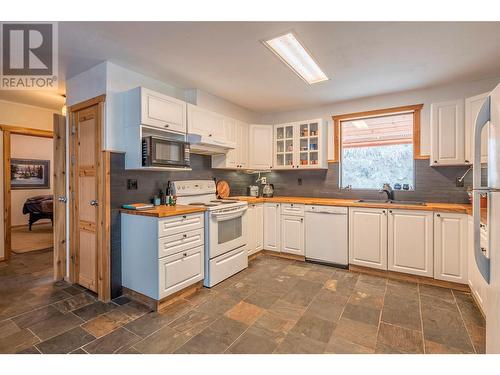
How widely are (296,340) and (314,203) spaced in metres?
2.00

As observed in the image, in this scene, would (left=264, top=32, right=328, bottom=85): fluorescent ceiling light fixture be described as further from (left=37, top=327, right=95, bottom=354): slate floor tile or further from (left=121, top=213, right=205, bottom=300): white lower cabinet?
(left=37, top=327, right=95, bottom=354): slate floor tile

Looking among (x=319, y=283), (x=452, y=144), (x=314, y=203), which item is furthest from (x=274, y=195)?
(x=452, y=144)

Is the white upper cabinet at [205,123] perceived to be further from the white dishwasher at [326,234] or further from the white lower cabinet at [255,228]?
the white dishwasher at [326,234]

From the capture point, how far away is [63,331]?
6.63ft

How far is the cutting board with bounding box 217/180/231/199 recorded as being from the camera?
13.4 ft

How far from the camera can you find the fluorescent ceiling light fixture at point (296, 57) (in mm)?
2254

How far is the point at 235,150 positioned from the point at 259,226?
127cm

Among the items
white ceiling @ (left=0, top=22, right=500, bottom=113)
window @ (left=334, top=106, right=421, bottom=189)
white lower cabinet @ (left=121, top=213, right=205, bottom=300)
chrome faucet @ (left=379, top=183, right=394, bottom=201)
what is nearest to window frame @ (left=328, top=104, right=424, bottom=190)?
window @ (left=334, top=106, right=421, bottom=189)

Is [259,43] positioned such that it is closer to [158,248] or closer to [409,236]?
[158,248]

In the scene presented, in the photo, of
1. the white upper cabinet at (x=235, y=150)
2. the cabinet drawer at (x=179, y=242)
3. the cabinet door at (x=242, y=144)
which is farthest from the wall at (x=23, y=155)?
the cabinet drawer at (x=179, y=242)

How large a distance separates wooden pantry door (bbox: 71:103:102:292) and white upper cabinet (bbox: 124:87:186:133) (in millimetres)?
339

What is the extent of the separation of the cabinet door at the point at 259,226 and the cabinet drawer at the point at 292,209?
0.35m
